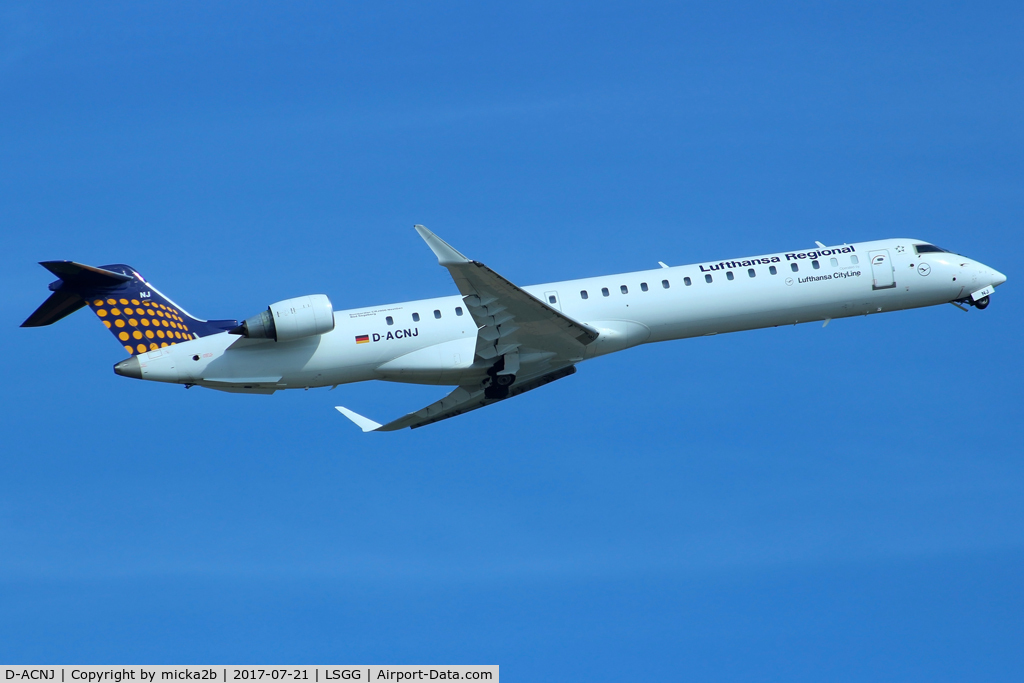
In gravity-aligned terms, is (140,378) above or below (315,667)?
above

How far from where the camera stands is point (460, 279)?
95.3ft

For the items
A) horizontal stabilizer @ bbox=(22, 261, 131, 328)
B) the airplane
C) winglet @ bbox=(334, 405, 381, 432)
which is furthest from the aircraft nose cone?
winglet @ bbox=(334, 405, 381, 432)

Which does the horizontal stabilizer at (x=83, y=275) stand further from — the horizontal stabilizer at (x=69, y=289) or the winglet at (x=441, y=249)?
the winglet at (x=441, y=249)

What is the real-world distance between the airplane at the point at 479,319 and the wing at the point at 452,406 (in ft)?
0.18

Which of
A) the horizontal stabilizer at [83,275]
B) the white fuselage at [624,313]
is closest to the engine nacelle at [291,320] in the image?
the white fuselage at [624,313]

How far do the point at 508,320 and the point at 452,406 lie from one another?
207 inches

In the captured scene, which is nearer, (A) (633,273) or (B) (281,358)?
(B) (281,358)

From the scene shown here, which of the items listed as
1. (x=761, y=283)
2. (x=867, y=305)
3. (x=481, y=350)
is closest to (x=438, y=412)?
(x=481, y=350)

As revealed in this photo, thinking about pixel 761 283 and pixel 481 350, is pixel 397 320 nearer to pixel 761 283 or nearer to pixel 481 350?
pixel 481 350

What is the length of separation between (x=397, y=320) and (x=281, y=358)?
310 centimetres

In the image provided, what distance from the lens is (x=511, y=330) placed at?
3056 centimetres

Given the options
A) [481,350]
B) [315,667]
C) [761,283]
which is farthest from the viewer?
[761,283]

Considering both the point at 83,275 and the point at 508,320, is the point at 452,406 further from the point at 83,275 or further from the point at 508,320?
the point at 83,275

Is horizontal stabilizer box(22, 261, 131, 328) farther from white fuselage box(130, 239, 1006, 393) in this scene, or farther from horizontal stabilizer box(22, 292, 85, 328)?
white fuselage box(130, 239, 1006, 393)
